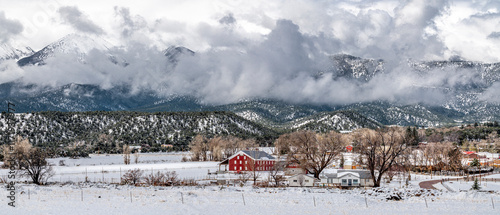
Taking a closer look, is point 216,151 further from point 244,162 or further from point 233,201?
point 233,201

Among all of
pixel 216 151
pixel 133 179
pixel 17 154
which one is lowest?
pixel 133 179

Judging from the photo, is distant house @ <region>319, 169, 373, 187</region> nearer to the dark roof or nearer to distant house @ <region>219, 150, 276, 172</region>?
distant house @ <region>219, 150, 276, 172</region>

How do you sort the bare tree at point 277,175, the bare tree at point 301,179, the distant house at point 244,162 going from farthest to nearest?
the distant house at point 244,162
the bare tree at point 277,175
the bare tree at point 301,179

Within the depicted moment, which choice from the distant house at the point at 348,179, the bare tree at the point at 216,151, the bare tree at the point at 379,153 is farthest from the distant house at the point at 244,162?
the bare tree at the point at 216,151

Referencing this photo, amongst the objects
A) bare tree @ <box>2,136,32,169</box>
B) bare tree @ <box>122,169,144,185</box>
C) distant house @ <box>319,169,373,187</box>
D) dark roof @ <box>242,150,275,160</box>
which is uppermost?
bare tree @ <box>2,136,32,169</box>

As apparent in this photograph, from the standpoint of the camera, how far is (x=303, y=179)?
69.4 m

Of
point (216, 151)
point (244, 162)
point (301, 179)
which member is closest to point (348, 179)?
point (301, 179)

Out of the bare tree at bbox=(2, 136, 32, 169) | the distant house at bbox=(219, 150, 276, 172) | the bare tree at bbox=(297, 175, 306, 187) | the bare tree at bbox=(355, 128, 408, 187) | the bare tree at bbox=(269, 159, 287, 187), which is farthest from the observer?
the distant house at bbox=(219, 150, 276, 172)

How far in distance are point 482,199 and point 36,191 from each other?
164 feet

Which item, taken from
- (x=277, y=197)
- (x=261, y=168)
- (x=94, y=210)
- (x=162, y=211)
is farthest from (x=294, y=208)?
(x=261, y=168)

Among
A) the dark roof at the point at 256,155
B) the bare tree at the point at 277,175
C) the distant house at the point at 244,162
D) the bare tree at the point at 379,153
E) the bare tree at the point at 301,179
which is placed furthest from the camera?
the dark roof at the point at 256,155

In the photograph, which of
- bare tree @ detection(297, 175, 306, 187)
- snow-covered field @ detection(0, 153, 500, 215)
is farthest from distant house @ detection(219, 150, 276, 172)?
snow-covered field @ detection(0, 153, 500, 215)

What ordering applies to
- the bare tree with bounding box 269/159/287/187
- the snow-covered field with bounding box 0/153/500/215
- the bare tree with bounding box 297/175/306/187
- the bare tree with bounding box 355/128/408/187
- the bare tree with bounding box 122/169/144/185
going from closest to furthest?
the snow-covered field with bounding box 0/153/500/215 < the bare tree with bounding box 355/128/408/187 < the bare tree with bounding box 122/169/144/185 < the bare tree with bounding box 297/175/306/187 < the bare tree with bounding box 269/159/287/187

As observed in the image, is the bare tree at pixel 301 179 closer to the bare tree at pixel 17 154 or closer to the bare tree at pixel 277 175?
the bare tree at pixel 277 175
